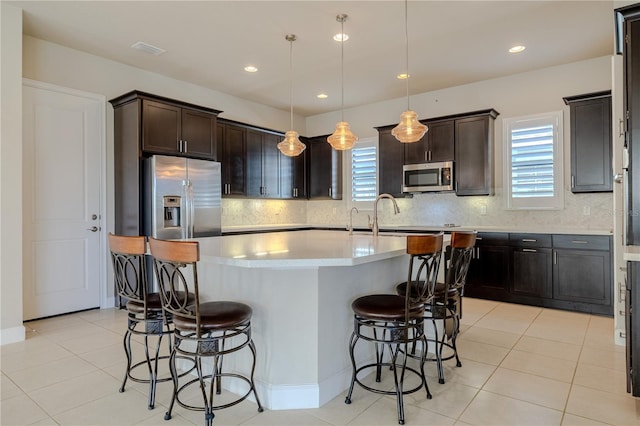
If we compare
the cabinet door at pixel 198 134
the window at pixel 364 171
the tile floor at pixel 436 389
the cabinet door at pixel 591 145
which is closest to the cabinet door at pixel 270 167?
the cabinet door at pixel 198 134

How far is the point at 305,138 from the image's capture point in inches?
271

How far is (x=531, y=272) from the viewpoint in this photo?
439 cm

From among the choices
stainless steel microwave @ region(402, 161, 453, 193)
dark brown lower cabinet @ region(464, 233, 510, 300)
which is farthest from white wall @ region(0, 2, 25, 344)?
dark brown lower cabinet @ region(464, 233, 510, 300)

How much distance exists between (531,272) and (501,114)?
218cm

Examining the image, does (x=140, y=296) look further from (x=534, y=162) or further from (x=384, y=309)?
(x=534, y=162)

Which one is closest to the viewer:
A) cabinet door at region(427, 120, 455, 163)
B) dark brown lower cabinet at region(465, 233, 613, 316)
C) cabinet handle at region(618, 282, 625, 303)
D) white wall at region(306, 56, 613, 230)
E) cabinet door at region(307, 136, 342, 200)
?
cabinet handle at region(618, 282, 625, 303)

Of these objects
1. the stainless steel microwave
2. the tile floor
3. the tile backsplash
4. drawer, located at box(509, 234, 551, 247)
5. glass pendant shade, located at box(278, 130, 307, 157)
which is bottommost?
the tile floor

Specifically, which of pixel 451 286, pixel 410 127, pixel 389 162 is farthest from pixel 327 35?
pixel 451 286

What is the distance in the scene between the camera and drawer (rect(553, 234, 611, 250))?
13.0 feet

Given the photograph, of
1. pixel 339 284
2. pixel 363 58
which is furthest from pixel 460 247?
pixel 363 58

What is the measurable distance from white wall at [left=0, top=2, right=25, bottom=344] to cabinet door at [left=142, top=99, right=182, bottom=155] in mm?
1146

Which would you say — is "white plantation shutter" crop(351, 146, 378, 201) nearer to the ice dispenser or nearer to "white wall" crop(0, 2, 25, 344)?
the ice dispenser

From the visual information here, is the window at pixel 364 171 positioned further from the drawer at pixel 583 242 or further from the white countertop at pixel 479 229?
the drawer at pixel 583 242

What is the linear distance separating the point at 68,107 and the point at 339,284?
12.6 ft
